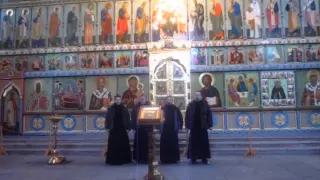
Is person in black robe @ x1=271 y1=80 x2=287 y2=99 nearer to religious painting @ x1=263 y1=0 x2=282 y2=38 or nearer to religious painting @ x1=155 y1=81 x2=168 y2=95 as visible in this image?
religious painting @ x1=263 y1=0 x2=282 y2=38

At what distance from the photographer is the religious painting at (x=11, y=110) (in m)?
15.9

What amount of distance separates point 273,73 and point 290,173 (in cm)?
824

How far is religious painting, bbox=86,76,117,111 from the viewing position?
613 inches

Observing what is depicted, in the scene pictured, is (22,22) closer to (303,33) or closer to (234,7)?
(234,7)

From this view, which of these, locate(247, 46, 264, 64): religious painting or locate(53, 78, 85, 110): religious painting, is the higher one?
Answer: locate(247, 46, 264, 64): religious painting

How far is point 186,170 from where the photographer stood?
812 cm

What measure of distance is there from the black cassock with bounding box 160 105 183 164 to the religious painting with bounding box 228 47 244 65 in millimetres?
6556

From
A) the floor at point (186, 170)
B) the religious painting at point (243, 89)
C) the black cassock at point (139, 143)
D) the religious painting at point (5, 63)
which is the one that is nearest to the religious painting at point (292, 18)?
the religious painting at point (243, 89)

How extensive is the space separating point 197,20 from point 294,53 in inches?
190

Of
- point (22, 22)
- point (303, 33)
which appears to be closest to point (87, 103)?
point (22, 22)

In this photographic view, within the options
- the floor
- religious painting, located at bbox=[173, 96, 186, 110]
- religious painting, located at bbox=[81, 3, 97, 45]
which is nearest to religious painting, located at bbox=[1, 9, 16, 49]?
religious painting, located at bbox=[81, 3, 97, 45]

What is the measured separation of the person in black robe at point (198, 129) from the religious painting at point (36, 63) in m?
9.86

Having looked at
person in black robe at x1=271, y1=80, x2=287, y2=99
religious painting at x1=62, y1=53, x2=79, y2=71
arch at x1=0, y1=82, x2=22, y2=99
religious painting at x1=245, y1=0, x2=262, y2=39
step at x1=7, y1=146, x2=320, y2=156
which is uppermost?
religious painting at x1=245, y1=0, x2=262, y2=39

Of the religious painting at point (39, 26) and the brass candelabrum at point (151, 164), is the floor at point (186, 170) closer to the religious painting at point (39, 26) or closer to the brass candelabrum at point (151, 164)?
the brass candelabrum at point (151, 164)
